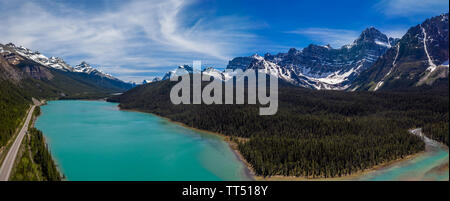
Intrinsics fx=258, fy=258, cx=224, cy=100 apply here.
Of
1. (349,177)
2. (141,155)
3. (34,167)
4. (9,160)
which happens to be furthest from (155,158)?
(349,177)

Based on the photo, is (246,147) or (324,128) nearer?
(246,147)

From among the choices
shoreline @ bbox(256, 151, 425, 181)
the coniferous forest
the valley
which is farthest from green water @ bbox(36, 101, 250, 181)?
the coniferous forest

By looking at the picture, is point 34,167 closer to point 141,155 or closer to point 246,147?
point 141,155

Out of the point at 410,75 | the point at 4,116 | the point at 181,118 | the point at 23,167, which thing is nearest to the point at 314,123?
the point at 181,118

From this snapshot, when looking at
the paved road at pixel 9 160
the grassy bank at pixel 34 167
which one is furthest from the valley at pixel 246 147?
the paved road at pixel 9 160

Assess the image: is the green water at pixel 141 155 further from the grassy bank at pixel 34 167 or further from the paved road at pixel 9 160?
the paved road at pixel 9 160

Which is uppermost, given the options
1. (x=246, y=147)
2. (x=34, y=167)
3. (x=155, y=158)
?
(x=34, y=167)
